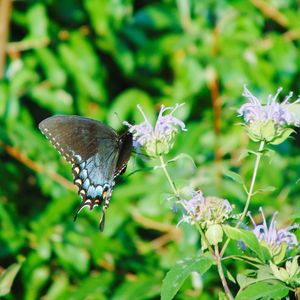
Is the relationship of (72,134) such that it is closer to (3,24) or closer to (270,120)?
(270,120)

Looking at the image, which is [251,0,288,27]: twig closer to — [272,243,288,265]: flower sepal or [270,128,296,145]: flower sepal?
[270,128,296,145]: flower sepal

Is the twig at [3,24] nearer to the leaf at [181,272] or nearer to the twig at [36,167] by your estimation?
the twig at [36,167]

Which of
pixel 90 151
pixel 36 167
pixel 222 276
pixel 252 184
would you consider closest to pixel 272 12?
pixel 36 167

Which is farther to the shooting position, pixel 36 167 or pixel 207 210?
pixel 36 167

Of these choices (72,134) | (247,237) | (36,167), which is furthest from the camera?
(36,167)

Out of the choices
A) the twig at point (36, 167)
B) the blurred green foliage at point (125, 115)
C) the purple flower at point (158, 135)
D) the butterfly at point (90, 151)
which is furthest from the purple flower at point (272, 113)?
the twig at point (36, 167)

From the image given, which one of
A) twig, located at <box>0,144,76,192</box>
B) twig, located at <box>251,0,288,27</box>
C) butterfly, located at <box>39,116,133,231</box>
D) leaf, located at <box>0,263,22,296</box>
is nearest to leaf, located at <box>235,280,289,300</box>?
leaf, located at <box>0,263,22,296</box>
